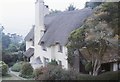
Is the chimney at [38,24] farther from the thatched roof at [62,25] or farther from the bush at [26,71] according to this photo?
the bush at [26,71]

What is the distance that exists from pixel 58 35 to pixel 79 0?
155 cm

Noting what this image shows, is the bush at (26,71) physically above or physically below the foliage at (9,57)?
below

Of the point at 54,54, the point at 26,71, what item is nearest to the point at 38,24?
the point at 54,54

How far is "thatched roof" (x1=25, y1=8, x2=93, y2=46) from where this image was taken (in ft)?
28.8

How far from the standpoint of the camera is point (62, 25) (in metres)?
9.55

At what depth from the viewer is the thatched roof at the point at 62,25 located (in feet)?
28.8

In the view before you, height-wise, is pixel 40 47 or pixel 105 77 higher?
pixel 40 47

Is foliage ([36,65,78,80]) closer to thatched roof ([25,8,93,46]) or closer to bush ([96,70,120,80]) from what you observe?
bush ([96,70,120,80])

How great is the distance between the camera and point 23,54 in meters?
10.2

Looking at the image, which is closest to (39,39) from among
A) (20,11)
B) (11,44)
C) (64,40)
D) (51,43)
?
(51,43)

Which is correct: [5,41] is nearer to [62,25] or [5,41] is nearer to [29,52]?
[62,25]

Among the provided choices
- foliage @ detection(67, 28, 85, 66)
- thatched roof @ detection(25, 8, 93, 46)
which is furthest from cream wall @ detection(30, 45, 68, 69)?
foliage @ detection(67, 28, 85, 66)

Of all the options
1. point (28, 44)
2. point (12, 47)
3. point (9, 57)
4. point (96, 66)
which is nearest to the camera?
point (96, 66)

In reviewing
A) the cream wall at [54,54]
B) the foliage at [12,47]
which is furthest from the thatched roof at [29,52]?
the foliage at [12,47]
